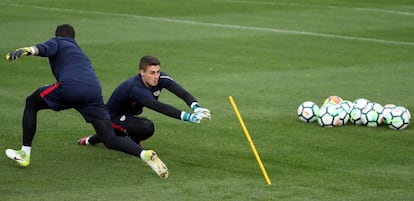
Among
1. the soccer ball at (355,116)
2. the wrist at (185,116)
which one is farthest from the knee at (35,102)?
the soccer ball at (355,116)

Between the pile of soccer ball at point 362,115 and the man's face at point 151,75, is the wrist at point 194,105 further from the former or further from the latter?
the pile of soccer ball at point 362,115

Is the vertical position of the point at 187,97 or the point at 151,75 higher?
the point at 151,75

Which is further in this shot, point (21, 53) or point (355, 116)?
point (355, 116)

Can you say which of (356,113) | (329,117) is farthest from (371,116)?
(329,117)

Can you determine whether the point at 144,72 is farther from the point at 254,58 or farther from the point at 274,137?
the point at 254,58

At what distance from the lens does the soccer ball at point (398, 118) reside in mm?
15312

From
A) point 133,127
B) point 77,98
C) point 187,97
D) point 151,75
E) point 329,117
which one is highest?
point 151,75

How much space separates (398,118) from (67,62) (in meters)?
5.22

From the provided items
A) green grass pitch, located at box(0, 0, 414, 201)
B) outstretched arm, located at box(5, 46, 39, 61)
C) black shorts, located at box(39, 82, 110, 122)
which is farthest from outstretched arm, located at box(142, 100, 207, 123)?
outstretched arm, located at box(5, 46, 39, 61)

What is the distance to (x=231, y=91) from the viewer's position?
18.7 m

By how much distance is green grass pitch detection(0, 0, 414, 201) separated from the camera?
478 inches

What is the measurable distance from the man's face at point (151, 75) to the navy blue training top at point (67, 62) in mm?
594

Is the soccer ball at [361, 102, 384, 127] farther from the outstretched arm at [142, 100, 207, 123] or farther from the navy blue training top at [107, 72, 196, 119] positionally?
the outstretched arm at [142, 100, 207, 123]

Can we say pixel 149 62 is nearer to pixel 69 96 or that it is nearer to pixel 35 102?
pixel 69 96
